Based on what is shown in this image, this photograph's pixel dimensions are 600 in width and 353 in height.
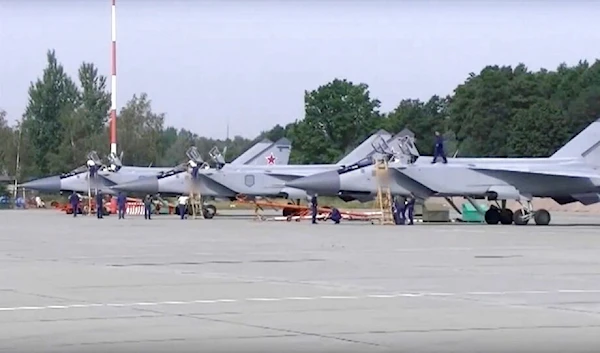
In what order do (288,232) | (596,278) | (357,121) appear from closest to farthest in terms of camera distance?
(596,278), (288,232), (357,121)

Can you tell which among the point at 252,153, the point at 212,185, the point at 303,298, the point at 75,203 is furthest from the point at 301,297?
the point at 252,153

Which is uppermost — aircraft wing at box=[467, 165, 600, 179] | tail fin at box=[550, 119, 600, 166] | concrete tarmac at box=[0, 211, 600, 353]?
tail fin at box=[550, 119, 600, 166]

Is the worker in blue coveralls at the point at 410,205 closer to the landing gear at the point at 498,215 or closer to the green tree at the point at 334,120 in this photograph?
the landing gear at the point at 498,215

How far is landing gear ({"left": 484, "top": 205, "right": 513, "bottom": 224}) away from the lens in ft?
132

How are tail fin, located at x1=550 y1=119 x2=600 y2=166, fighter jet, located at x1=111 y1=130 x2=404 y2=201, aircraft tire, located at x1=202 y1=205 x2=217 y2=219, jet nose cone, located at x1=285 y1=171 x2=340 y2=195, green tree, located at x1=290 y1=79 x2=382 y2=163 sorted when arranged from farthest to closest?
green tree, located at x1=290 y1=79 x2=382 y2=163 → aircraft tire, located at x1=202 y1=205 x2=217 y2=219 → fighter jet, located at x1=111 y1=130 x2=404 y2=201 → jet nose cone, located at x1=285 y1=171 x2=340 y2=195 → tail fin, located at x1=550 y1=119 x2=600 y2=166

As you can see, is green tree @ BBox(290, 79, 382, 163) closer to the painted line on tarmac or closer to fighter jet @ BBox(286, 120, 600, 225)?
fighter jet @ BBox(286, 120, 600, 225)

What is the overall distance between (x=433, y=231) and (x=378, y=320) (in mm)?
21207

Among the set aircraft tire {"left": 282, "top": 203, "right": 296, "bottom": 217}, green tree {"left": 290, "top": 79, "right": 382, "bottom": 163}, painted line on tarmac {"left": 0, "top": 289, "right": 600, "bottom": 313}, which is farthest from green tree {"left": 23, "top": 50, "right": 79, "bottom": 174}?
painted line on tarmac {"left": 0, "top": 289, "right": 600, "bottom": 313}

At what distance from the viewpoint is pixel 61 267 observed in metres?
19.3

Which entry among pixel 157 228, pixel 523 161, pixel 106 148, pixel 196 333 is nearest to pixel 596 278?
pixel 196 333

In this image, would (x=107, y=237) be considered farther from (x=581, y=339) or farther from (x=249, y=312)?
(x=581, y=339)

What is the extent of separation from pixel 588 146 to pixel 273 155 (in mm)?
22303

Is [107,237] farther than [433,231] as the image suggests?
No

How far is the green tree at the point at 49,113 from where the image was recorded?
91812 millimetres
